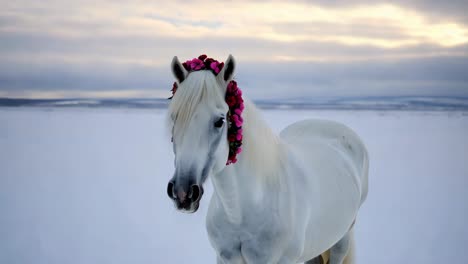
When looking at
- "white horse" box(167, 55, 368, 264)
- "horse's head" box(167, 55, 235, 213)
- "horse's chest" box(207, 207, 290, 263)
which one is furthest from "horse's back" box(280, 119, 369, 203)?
"horse's head" box(167, 55, 235, 213)

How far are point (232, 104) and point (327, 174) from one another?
117 cm

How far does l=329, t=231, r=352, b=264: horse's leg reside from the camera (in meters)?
3.12

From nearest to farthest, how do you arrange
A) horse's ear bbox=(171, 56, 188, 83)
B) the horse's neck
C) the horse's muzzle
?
the horse's muzzle < horse's ear bbox=(171, 56, 188, 83) < the horse's neck

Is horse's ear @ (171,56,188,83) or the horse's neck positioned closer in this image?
horse's ear @ (171,56,188,83)

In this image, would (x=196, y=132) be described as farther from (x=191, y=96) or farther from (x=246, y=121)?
(x=246, y=121)

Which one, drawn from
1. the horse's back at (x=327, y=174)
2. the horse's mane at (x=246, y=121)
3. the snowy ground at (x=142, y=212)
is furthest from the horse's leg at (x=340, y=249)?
the horse's mane at (x=246, y=121)

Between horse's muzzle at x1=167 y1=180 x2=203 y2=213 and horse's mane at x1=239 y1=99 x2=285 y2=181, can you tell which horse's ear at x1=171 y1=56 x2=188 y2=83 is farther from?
horse's muzzle at x1=167 y1=180 x2=203 y2=213

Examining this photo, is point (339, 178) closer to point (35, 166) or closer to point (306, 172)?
point (306, 172)

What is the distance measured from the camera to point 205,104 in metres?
1.71

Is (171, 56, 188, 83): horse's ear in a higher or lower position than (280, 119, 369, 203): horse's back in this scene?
higher

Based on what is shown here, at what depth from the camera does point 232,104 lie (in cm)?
182

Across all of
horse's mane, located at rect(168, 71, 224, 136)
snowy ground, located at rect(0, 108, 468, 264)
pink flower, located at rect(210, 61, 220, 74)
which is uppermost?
pink flower, located at rect(210, 61, 220, 74)

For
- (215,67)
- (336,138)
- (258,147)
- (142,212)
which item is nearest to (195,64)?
(215,67)

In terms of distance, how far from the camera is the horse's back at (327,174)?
94.7 inches
